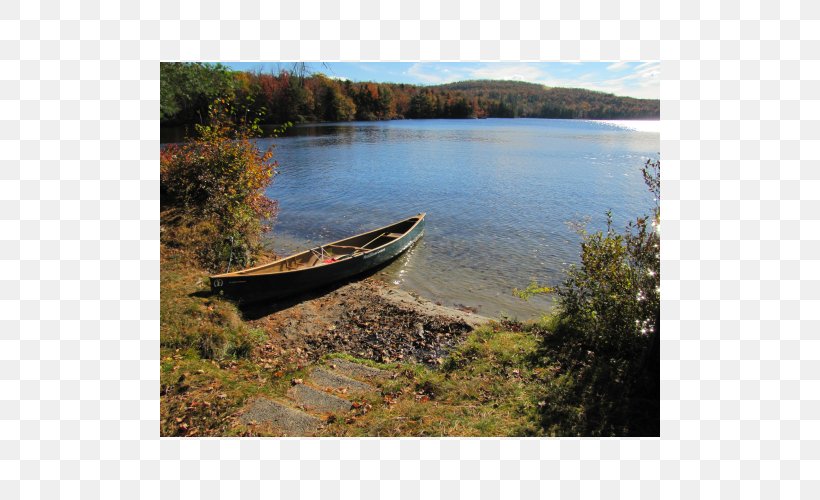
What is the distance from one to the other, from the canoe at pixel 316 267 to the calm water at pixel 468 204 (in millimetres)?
877

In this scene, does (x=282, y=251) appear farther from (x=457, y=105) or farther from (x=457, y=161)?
(x=457, y=105)

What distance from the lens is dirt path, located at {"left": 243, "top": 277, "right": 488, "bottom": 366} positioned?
384 inches

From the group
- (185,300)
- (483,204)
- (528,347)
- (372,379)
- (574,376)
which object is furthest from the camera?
(483,204)

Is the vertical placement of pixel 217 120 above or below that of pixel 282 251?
above

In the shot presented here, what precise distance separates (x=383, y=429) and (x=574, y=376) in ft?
11.3

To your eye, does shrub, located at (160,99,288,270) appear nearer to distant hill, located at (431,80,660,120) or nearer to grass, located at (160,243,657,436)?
grass, located at (160,243,657,436)

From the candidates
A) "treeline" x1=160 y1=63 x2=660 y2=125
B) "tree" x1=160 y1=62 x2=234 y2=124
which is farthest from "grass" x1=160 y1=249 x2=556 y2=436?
"treeline" x1=160 y1=63 x2=660 y2=125

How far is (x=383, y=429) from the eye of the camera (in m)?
5.98

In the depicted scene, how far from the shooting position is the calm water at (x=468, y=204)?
628 inches

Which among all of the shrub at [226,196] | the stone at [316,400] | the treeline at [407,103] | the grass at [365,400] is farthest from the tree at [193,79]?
the treeline at [407,103]

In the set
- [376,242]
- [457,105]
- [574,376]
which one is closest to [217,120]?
[376,242]

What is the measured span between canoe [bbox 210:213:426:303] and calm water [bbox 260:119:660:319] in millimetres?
877

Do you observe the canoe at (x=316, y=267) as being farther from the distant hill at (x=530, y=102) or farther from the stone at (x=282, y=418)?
the distant hill at (x=530, y=102)

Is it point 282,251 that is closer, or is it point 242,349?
point 242,349
